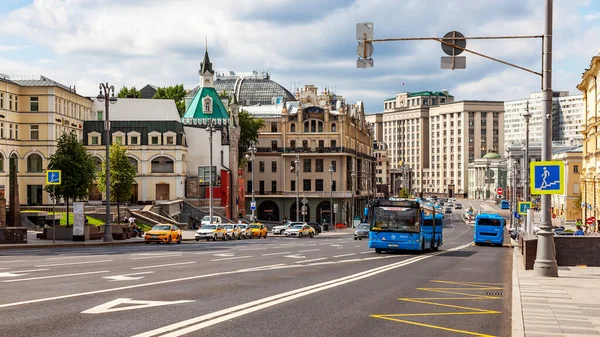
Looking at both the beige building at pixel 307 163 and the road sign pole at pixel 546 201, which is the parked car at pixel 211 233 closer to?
the road sign pole at pixel 546 201

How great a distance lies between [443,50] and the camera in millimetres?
20969

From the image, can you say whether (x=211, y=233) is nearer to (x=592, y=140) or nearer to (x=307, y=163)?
(x=592, y=140)

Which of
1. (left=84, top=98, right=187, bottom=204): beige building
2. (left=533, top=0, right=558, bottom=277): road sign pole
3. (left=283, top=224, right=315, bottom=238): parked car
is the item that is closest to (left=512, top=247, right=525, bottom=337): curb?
(left=533, top=0, right=558, bottom=277): road sign pole

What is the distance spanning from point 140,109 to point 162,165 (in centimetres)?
928

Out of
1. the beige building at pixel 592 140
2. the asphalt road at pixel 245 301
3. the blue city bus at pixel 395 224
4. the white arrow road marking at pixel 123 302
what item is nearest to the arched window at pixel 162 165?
the beige building at pixel 592 140

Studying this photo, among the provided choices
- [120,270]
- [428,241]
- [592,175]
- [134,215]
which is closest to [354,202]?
[592,175]

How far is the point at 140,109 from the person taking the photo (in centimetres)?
9675

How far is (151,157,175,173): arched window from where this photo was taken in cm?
9131

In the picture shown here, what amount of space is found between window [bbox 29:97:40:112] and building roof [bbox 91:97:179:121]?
15.7m

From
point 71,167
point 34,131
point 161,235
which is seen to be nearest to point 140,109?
point 34,131

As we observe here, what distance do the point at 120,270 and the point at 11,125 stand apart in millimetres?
59126

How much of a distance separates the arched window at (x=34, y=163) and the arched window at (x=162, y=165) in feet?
46.8

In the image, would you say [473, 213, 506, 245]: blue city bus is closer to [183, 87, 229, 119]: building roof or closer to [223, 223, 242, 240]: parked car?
[223, 223, 242, 240]: parked car

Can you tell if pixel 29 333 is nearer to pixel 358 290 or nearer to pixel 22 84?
pixel 358 290
